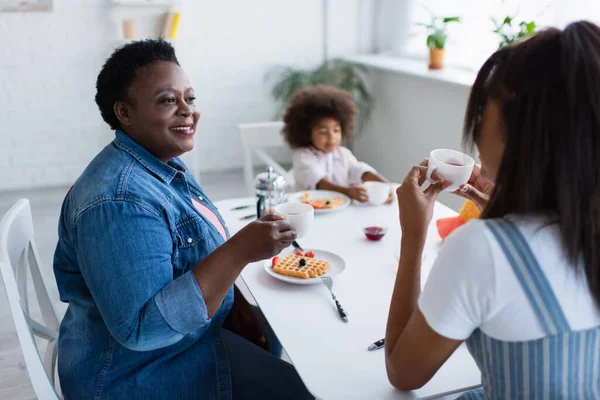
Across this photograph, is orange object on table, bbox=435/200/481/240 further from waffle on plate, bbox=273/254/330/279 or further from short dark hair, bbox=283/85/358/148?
short dark hair, bbox=283/85/358/148

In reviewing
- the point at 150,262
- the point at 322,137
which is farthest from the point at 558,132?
the point at 322,137

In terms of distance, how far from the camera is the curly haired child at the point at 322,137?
236 cm

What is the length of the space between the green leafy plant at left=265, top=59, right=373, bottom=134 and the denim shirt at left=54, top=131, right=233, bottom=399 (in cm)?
278

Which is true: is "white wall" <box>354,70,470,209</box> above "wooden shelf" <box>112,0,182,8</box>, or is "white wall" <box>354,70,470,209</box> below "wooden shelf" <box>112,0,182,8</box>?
below

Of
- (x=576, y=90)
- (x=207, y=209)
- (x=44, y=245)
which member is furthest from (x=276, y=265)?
(x=44, y=245)

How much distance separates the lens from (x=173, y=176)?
1211 millimetres

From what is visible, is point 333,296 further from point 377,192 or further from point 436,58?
point 436,58

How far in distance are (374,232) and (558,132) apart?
2.86 ft

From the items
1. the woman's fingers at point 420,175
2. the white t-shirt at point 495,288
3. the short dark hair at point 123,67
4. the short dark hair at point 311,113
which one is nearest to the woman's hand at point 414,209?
the woman's fingers at point 420,175

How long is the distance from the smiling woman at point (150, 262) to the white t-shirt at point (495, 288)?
1.42 ft

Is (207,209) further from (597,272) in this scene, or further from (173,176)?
(597,272)

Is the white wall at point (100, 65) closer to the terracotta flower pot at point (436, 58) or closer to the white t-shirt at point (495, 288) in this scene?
the terracotta flower pot at point (436, 58)

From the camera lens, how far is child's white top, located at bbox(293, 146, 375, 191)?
2289 millimetres

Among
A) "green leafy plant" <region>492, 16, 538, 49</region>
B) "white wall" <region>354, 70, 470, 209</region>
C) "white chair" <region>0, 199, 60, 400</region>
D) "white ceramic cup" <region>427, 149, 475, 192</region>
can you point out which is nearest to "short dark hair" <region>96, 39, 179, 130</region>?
"white chair" <region>0, 199, 60, 400</region>
